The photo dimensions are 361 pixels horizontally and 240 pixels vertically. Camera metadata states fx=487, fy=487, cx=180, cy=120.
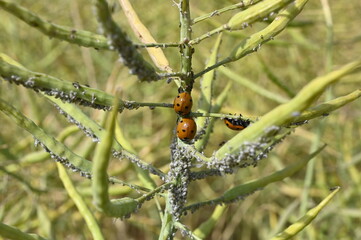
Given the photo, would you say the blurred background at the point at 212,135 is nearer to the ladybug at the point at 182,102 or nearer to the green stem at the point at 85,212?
the green stem at the point at 85,212

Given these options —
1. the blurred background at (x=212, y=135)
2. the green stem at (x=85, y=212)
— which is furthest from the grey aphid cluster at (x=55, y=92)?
the blurred background at (x=212, y=135)

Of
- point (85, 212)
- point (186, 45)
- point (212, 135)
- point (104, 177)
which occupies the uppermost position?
point (212, 135)

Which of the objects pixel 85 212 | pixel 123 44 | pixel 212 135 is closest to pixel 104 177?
pixel 123 44

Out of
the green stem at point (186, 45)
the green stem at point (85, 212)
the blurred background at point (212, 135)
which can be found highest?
the blurred background at point (212, 135)

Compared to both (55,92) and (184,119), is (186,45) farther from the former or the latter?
(55,92)

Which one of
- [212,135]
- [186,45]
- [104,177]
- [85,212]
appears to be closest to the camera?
[104,177]

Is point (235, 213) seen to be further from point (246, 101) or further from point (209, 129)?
point (209, 129)

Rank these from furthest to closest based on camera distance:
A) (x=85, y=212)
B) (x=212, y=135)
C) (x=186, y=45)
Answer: (x=212, y=135) → (x=85, y=212) → (x=186, y=45)
